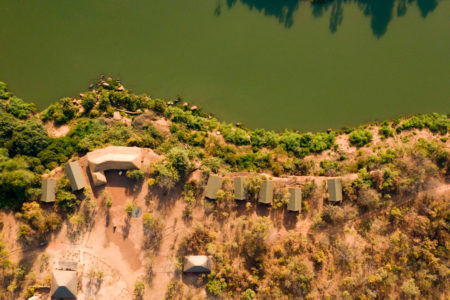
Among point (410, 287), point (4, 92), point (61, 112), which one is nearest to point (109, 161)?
point (61, 112)

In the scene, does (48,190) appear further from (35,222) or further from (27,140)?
(27,140)

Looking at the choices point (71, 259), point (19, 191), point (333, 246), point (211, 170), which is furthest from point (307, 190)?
point (19, 191)

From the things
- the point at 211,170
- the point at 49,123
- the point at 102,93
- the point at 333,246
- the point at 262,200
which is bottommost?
the point at 333,246

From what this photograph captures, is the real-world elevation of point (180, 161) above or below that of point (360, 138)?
below

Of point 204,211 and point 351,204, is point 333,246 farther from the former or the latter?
point 204,211

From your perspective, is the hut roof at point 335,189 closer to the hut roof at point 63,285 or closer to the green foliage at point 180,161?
the green foliage at point 180,161
